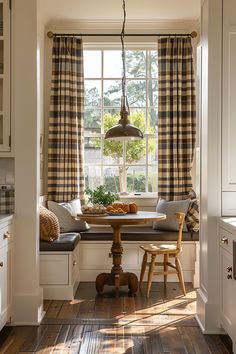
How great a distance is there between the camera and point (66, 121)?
6254mm

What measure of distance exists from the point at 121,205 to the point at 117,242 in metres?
0.40

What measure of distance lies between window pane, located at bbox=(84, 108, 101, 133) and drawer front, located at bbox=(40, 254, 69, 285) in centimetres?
214

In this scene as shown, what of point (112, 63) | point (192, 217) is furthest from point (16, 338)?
point (112, 63)

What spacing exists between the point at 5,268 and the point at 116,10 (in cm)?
357

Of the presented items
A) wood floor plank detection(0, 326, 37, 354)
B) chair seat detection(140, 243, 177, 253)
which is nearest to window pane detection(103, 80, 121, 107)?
chair seat detection(140, 243, 177, 253)

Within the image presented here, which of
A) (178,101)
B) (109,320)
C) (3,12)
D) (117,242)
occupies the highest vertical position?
(3,12)

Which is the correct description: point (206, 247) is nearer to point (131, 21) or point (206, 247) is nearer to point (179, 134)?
point (179, 134)

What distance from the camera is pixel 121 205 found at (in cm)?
539

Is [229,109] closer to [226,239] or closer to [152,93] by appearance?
[226,239]

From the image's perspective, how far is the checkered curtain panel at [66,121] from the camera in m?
6.25

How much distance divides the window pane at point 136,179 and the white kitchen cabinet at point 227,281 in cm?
282

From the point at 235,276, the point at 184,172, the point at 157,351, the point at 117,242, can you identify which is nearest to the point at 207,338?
the point at 157,351

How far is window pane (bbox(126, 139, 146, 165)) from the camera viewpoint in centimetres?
651

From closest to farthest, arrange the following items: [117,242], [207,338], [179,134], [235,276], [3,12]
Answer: [235,276] < [207,338] < [3,12] < [117,242] < [179,134]
